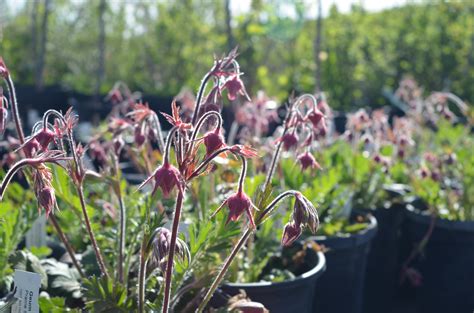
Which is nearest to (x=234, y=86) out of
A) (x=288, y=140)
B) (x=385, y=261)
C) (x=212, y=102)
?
(x=212, y=102)

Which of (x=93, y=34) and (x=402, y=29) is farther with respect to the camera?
(x=93, y=34)

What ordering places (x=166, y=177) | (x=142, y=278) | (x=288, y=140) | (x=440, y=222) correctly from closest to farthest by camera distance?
(x=166, y=177) → (x=142, y=278) → (x=288, y=140) → (x=440, y=222)

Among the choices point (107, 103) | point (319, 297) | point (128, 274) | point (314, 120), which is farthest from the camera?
point (107, 103)

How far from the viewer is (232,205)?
4.92ft

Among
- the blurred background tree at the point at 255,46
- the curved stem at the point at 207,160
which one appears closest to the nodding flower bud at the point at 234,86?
the curved stem at the point at 207,160

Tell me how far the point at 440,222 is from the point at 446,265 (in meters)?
0.23

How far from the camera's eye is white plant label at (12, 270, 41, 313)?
5.87ft

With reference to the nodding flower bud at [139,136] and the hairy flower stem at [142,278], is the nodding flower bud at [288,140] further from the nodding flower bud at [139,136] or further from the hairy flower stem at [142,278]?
the hairy flower stem at [142,278]

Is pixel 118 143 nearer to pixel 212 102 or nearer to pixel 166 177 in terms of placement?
pixel 212 102

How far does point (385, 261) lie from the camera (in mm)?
3709

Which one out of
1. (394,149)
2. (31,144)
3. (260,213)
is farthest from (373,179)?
(31,144)

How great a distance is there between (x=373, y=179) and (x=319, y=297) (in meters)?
0.96

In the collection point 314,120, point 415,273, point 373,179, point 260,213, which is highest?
point 314,120

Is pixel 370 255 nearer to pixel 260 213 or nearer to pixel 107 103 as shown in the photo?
pixel 260 213
